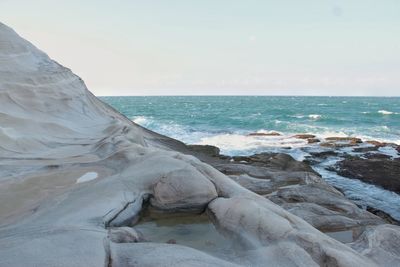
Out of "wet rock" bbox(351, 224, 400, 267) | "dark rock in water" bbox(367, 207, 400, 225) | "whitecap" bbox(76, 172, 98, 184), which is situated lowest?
"dark rock in water" bbox(367, 207, 400, 225)

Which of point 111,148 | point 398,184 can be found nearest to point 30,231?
point 111,148

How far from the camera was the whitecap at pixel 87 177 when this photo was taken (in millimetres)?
6654

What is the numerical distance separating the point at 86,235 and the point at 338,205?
16.7ft

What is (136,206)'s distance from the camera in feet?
17.8

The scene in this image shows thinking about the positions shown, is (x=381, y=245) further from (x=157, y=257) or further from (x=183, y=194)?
(x=157, y=257)

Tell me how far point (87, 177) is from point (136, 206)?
1797 millimetres

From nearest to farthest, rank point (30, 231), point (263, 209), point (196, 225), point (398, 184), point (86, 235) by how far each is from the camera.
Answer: point (86, 235) → point (30, 231) → point (263, 209) → point (196, 225) → point (398, 184)

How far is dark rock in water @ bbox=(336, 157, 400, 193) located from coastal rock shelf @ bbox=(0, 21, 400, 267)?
169 inches

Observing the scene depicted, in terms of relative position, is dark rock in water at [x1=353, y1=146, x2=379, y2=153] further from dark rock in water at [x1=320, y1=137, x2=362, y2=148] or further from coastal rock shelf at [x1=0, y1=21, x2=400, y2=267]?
coastal rock shelf at [x1=0, y1=21, x2=400, y2=267]

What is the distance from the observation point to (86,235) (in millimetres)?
3965

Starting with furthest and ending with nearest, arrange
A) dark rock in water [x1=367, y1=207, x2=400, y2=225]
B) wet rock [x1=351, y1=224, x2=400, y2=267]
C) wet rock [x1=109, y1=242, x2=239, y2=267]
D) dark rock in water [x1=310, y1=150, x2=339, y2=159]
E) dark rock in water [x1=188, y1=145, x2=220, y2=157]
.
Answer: dark rock in water [x1=310, y1=150, x2=339, y2=159] → dark rock in water [x1=188, y1=145, x2=220, y2=157] → dark rock in water [x1=367, y1=207, x2=400, y2=225] → wet rock [x1=351, y1=224, x2=400, y2=267] → wet rock [x1=109, y1=242, x2=239, y2=267]

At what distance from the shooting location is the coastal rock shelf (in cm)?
384

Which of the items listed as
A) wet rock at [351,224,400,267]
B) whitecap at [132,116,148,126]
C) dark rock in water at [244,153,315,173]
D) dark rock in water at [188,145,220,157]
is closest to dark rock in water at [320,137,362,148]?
dark rock in water at [188,145,220,157]

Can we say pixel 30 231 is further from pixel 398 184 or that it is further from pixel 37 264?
pixel 398 184
